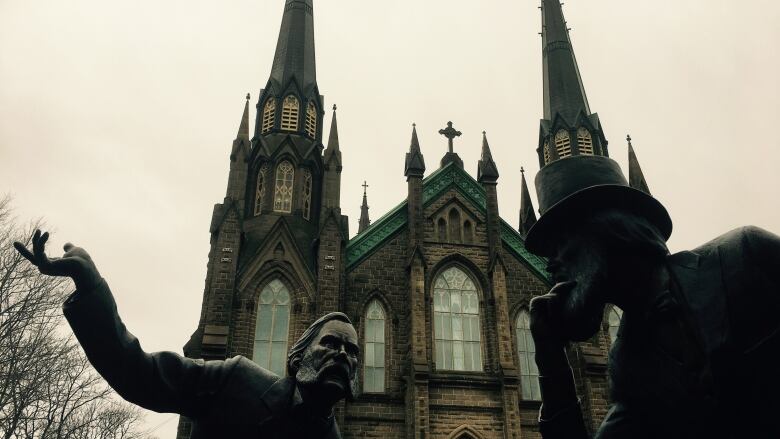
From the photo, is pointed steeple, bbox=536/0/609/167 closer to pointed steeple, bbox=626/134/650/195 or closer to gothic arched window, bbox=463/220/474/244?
pointed steeple, bbox=626/134/650/195

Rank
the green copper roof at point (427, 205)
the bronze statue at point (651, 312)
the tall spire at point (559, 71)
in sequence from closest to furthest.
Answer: the bronze statue at point (651, 312), the green copper roof at point (427, 205), the tall spire at point (559, 71)

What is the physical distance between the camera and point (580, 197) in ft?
7.30

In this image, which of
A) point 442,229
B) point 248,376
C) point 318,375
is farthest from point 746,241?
point 442,229

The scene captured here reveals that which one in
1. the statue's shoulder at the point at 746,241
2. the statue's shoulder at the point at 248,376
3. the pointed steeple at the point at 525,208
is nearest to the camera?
the statue's shoulder at the point at 746,241

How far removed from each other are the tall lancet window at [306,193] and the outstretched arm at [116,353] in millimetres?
18916

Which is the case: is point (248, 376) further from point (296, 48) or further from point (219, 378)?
point (296, 48)

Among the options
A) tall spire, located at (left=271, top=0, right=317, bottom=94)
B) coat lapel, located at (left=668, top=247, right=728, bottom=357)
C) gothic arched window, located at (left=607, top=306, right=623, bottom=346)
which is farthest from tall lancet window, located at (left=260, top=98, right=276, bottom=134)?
coat lapel, located at (left=668, top=247, right=728, bottom=357)

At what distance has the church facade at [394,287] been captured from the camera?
687 inches

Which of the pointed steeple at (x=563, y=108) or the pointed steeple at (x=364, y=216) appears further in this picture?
the pointed steeple at (x=364, y=216)

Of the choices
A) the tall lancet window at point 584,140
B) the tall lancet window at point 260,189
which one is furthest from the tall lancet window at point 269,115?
the tall lancet window at point 584,140

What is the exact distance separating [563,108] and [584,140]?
6.57ft

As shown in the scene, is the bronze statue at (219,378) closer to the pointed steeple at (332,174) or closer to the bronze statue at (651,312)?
the bronze statue at (651,312)

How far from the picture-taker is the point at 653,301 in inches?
82.0

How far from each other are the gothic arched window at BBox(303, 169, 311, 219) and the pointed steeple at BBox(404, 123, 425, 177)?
3.28 m
